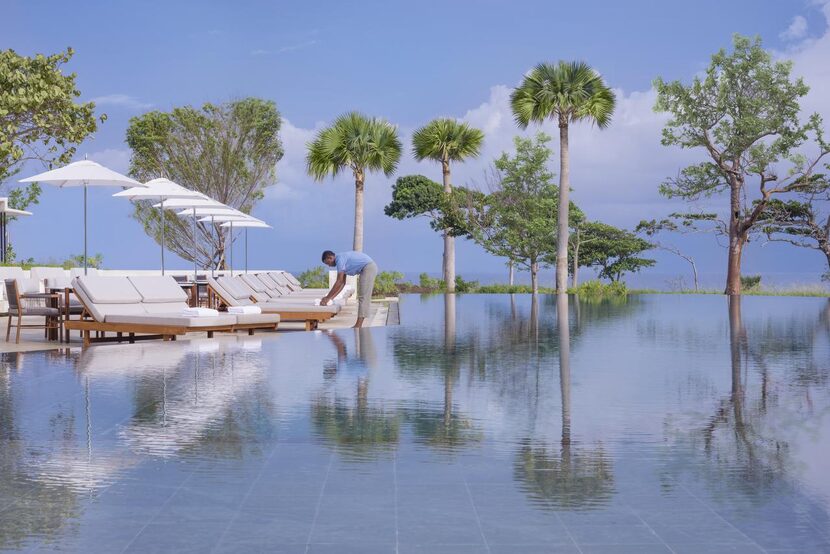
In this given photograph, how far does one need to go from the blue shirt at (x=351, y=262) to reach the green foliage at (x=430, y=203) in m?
20.3

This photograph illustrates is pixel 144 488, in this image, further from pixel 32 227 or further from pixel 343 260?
pixel 32 227

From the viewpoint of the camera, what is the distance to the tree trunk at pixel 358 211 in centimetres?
3062

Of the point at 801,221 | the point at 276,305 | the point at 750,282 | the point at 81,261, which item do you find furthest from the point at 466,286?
the point at 276,305

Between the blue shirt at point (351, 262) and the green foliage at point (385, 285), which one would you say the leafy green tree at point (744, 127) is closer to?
the green foliage at point (385, 285)

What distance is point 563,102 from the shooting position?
2827cm

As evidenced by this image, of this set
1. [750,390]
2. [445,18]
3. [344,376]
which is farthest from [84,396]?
[445,18]

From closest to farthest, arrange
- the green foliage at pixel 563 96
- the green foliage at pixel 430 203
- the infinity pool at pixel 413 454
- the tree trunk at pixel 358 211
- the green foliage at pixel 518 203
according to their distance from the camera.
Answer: the infinity pool at pixel 413 454 → the green foliage at pixel 563 96 → the tree trunk at pixel 358 211 → the green foliage at pixel 518 203 → the green foliage at pixel 430 203

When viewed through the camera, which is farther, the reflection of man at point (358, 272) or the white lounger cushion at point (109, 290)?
the reflection of man at point (358, 272)

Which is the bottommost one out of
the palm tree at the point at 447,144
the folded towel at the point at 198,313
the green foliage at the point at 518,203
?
the folded towel at the point at 198,313

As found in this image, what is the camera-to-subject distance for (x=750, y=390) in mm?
7250

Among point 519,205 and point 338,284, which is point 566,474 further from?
point 519,205

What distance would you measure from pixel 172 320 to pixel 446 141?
23138mm

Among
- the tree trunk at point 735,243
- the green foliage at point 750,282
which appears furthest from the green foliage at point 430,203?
the green foliage at point 750,282

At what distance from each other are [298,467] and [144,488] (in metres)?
0.73
